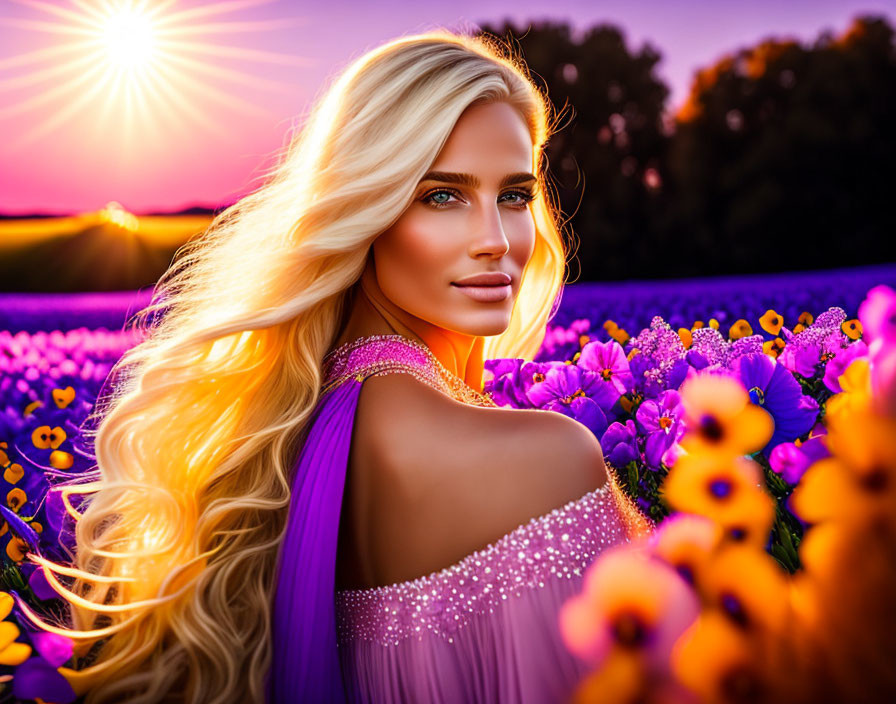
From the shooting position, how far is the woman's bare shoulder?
1.35 meters

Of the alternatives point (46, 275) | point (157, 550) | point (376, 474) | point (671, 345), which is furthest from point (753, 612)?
point (46, 275)

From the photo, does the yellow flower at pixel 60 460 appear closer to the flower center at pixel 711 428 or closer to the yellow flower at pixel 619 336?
the flower center at pixel 711 428

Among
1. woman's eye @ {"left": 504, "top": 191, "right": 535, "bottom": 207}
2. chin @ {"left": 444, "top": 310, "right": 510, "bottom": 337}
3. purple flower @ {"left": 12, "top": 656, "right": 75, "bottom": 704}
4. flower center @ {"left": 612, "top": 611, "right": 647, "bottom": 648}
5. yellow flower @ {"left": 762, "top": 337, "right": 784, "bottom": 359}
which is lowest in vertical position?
flower center @ {"left": 612, "top": 611, "right": 647, "bottom": 648}

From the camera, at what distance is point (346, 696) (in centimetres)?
160

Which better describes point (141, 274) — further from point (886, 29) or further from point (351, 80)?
point (351, 80)

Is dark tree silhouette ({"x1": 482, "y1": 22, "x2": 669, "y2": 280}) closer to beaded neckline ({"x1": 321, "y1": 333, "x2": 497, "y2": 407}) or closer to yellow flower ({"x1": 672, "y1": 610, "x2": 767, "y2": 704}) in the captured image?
beaded neckline ({"x1": 321, "y1": 333, "x2": 497, "y2": 407})

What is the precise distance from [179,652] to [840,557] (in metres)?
1.37

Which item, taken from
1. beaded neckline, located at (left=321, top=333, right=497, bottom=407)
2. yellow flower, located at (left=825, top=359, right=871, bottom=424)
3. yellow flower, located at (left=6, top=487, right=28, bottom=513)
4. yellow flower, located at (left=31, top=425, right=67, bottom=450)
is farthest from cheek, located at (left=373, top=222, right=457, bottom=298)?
yellow flower, located at (left=31, top=425, right=67, bottom=450)

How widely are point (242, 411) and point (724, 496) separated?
1494 millimetres

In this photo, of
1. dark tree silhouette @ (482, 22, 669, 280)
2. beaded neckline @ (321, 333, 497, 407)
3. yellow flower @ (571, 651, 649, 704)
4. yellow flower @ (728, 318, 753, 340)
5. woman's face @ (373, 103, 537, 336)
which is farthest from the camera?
dark tree silhouette @ (482, 22, 669, 280)

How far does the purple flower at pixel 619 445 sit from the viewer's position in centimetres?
204

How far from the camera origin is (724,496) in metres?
0.49

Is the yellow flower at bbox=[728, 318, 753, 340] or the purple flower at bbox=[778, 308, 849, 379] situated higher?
the yellow flower at bbox=[728, 318, 753, 340]

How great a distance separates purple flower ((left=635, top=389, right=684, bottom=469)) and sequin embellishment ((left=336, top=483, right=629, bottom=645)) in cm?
44
